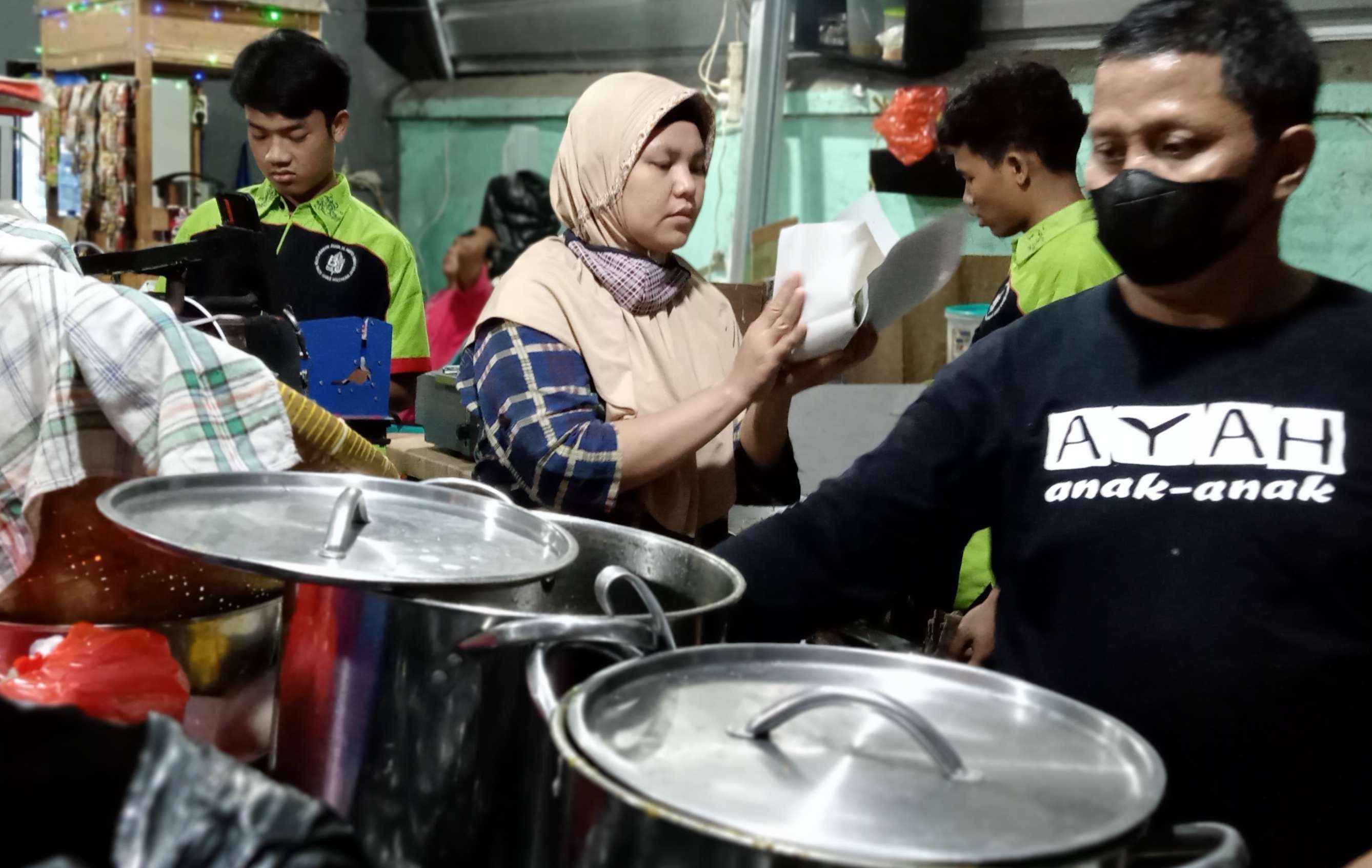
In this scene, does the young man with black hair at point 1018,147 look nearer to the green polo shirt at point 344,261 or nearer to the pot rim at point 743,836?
the green polo shirt at point 344,261

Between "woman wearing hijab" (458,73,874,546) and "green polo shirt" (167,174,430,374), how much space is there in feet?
3.31

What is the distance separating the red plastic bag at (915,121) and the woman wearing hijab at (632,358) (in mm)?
2271

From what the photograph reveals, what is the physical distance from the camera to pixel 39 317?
1.31 metres

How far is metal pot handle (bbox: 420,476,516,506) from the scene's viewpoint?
1.25 m

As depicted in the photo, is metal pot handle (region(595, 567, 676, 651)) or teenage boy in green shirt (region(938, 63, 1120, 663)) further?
teenage boy in green shirt (region(938, 63, 1120, 663))

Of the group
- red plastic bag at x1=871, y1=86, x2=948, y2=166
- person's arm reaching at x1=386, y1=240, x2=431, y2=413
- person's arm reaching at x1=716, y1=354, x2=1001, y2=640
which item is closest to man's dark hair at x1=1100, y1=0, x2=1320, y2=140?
person's arm reaching at x1=716, y1=354, x2=1001, y2=640

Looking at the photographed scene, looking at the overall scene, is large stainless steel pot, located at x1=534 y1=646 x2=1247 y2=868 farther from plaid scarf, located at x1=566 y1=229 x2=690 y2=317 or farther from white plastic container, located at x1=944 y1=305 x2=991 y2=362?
white plastic container, located at x1=944 y1=305 x2=991 y2=362

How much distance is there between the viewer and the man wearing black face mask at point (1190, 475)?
3.81 ft

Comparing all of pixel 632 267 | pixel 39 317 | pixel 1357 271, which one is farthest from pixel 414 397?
pixel 1357 271

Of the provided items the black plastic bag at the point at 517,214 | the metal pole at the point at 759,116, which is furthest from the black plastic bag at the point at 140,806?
the black plastic bag at the point at 517,214

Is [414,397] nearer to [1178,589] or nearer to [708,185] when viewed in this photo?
[1178,589]

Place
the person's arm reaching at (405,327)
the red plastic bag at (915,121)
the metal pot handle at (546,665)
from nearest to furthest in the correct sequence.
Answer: the metal pot handle at (546,665)
the person's arm reaching at (405,327)
the red plastic bag at (915,121)

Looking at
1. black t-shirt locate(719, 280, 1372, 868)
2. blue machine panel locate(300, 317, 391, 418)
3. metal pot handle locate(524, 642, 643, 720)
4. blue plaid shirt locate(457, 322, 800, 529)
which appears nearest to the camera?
metal pot handle locate(524, 642, 643, 720)

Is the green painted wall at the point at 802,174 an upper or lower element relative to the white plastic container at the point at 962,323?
upper
